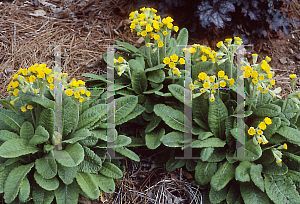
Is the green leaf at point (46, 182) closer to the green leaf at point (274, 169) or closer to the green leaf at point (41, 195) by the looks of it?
the green leaf at point (41, 195)

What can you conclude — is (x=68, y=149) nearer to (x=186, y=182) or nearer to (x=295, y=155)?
(x=186, y=182)

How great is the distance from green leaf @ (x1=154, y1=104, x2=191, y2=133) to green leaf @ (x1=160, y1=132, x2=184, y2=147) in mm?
59

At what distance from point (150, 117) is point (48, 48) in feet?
5.69

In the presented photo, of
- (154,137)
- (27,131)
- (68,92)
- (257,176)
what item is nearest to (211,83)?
(154,137)

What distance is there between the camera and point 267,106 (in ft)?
8.14

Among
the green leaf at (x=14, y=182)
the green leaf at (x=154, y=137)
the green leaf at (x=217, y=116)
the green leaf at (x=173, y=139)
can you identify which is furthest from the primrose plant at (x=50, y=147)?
the green leaf at (x=217, y=116)

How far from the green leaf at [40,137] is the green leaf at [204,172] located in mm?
1299

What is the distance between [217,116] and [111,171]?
106 cm

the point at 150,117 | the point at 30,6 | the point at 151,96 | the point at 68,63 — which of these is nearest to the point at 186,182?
the point at 150,117

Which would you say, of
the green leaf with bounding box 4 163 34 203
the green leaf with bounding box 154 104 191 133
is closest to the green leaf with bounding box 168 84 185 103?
the green leaf with bounding box 154 104 191 133

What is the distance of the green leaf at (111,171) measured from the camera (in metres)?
2.36

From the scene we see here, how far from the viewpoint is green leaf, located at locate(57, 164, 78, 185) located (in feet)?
7.02

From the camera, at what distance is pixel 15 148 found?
213cm

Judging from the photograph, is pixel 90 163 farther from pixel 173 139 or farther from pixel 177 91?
pixel 177 91
